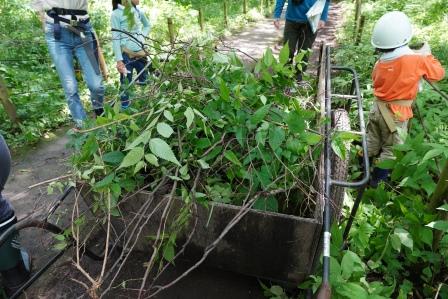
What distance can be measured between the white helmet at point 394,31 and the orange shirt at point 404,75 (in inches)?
5.6

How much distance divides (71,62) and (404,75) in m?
3.47

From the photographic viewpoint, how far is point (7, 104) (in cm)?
421

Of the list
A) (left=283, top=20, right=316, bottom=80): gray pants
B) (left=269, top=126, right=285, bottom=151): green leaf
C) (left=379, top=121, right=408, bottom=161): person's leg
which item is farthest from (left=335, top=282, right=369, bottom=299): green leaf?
(left=283, top=20, right=316, bottom=80): gray pants

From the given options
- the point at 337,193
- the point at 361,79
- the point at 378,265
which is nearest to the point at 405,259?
the point at 378,265

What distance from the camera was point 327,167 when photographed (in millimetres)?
1602

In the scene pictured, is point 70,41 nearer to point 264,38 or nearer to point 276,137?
point 276,137

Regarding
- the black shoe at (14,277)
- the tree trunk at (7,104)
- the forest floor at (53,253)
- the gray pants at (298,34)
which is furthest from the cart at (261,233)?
the gray pants at (298,34)

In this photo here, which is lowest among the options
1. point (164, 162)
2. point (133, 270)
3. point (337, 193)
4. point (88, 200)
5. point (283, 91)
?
point (133, 270)

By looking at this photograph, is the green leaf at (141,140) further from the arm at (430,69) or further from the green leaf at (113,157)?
the arm at (430,69)

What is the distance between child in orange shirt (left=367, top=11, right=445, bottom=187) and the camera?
283cm

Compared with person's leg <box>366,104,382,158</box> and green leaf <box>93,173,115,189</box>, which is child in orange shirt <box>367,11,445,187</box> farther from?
green leaf <box>93,173,115,189</box>

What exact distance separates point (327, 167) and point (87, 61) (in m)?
3.19

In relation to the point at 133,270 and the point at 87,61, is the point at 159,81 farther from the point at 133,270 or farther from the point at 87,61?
the point at 87,61

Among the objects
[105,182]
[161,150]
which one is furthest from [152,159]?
[105,182]
